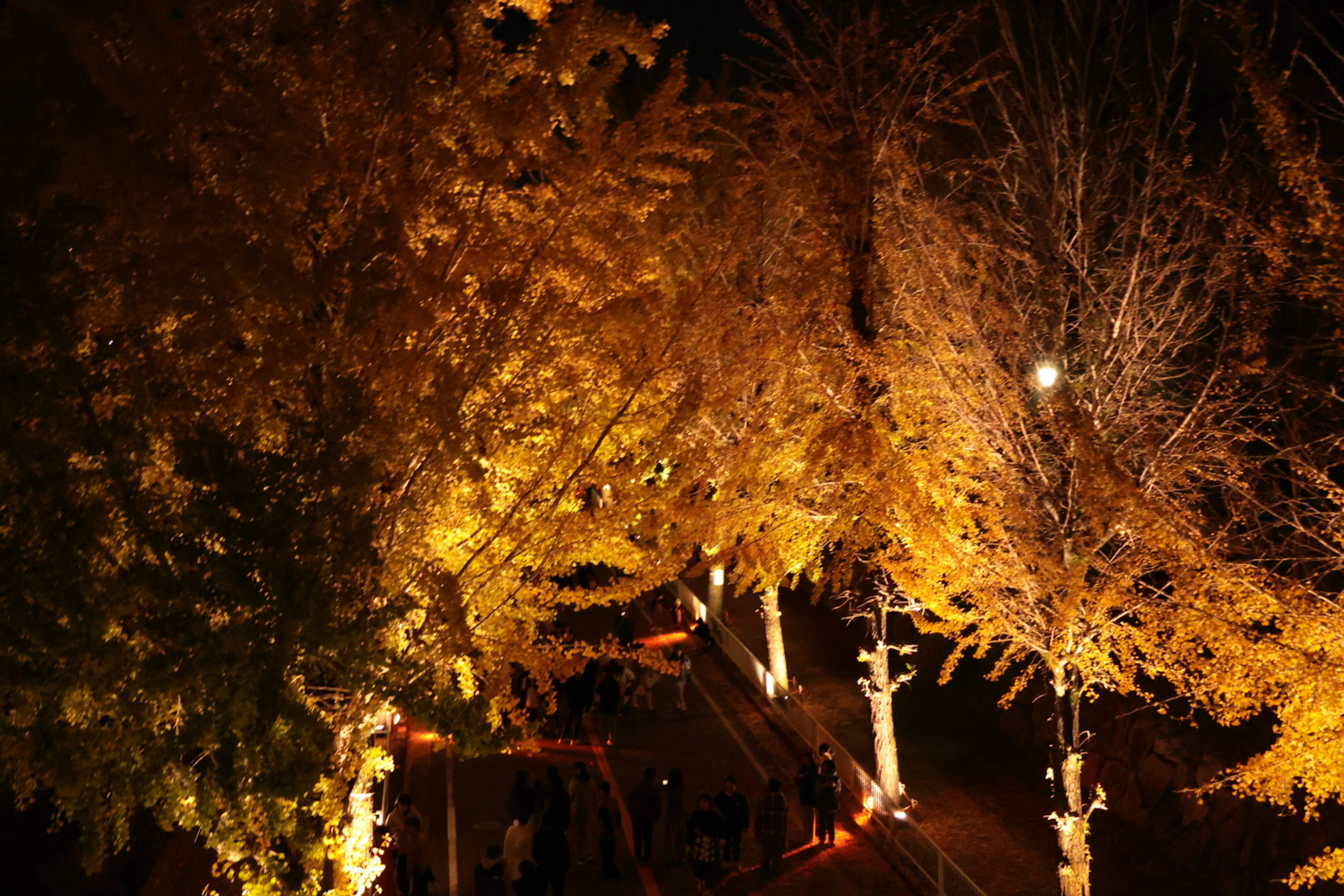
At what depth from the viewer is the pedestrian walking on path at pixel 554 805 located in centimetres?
1084

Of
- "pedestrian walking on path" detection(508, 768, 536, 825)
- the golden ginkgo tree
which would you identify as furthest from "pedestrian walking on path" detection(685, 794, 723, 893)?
the golden ginkgo tree

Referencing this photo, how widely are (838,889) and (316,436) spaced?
8.19 metres

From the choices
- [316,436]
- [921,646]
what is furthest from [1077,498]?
[921,646]

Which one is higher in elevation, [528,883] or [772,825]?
[772,825]

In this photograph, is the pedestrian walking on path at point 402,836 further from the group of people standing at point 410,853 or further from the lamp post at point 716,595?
the lamp post at point 716,595

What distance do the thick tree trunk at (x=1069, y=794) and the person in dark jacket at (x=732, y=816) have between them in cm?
325

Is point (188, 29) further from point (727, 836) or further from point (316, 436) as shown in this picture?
point (727, 836)

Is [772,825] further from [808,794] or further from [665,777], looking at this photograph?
[665,777]

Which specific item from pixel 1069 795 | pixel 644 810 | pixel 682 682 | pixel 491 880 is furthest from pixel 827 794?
pixel 682 682

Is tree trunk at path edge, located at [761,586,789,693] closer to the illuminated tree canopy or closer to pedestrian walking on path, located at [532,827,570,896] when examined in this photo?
the illuminated tree canopy

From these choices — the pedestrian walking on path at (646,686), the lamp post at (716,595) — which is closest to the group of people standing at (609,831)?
the pedestrian walking on path at (646,686)

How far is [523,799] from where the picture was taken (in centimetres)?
1154

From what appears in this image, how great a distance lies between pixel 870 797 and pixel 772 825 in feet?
7.08

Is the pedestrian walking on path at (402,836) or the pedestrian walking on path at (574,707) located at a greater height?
the pedestrian walking on path at (574,707)
